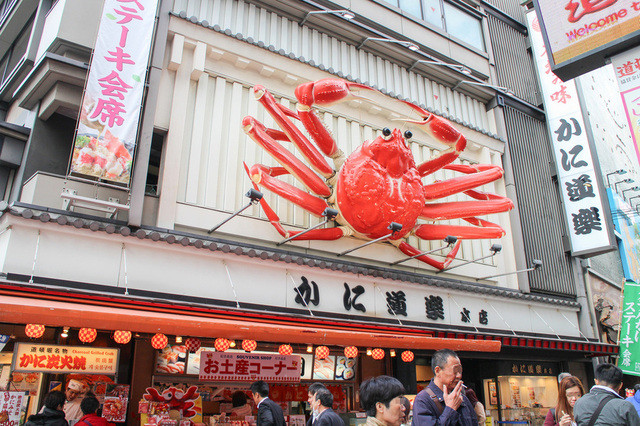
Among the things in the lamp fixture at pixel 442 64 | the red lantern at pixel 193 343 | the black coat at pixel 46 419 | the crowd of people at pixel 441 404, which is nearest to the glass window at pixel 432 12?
the lamp fixture at pixel 442 64

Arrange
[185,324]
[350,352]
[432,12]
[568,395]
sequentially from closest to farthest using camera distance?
[568,395] < [185,324] < [350,352] < [432,12]

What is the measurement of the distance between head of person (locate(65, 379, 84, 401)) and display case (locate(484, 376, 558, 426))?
337 inches

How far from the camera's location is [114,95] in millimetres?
7062

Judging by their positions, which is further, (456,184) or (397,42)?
(397,42)

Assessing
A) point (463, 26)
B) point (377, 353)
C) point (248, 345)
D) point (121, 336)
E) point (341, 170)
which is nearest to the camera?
point (121, 336)

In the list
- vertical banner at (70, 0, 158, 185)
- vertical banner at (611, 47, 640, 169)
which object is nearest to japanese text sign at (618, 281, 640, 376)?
vertical banner at (611, 47, 640, 169)

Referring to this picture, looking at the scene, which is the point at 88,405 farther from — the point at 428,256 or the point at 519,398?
the point at 519,398

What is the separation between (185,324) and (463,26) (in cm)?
1249

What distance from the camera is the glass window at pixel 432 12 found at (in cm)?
1368

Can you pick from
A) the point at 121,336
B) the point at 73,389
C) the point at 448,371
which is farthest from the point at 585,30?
the point at 73,389

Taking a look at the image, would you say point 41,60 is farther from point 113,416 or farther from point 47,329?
Answer: point 113,416

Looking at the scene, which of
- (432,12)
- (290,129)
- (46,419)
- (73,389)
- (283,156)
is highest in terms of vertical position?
(432,12)

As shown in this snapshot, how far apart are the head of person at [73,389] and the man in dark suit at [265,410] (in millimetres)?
2735

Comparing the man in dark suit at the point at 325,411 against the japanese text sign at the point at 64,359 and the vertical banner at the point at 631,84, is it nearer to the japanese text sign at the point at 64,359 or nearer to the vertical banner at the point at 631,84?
the japanese text sign at the point at 64,359
